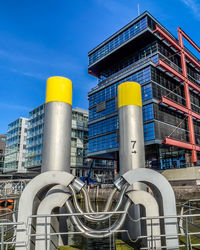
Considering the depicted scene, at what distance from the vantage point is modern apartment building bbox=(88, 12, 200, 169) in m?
38.8

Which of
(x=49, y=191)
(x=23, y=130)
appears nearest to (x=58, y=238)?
(x=49, y=191)

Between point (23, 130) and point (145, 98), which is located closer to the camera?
point (145, 98)

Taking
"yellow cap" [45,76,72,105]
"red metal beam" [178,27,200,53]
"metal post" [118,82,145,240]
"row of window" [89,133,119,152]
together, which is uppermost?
"red metal beam" [178,27,200,53]

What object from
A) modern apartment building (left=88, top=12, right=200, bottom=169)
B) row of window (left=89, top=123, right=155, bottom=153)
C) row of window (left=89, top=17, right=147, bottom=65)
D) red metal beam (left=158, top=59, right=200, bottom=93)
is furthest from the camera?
row of window (left=89, top=17, right=147, bottom=65)

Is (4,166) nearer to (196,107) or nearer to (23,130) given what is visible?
(23,130)

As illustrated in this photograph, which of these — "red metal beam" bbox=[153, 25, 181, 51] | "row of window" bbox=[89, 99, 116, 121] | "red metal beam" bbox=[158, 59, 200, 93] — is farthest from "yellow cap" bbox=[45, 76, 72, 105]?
"red metal beam" bbox=[153, 25, 181, 51]

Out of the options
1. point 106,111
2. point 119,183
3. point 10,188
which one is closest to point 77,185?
point 119,183

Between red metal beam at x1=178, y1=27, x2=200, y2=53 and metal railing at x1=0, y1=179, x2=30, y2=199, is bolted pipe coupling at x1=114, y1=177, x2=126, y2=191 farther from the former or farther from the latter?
red metal beam at x1=178, y1=27, x2=200, y2=53

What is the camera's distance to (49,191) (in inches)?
241

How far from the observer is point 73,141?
6197 centimetres

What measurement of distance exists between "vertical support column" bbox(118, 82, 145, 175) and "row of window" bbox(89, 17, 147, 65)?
40158mm

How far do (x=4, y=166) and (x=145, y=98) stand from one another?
6632cm

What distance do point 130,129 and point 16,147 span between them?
75.9m

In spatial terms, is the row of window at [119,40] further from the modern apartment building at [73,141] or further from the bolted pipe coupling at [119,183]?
the bolted pipe coupling at [119,183]
